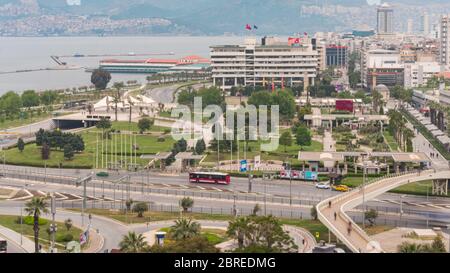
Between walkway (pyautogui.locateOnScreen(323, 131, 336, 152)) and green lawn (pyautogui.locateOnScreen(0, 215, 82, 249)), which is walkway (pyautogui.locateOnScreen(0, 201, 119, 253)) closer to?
green lawn (pyautogui.locateOnScreen(0, 215, 82, 249))

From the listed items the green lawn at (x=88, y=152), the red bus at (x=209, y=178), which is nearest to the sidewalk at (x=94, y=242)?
the red bus at (x=209, y=178)

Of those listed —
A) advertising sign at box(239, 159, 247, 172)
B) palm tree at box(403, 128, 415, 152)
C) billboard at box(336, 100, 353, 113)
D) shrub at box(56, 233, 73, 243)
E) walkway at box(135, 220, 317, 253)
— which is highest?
billboard at box(336, 100, 353, 113)

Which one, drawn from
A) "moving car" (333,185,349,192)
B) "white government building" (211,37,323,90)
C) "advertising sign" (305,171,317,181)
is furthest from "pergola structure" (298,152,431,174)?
"white government building" (211,37,323,90)

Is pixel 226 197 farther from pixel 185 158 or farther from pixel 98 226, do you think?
pixel 185 158

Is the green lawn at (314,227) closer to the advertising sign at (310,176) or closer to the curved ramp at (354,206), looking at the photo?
the curved ramp at (354,206)
